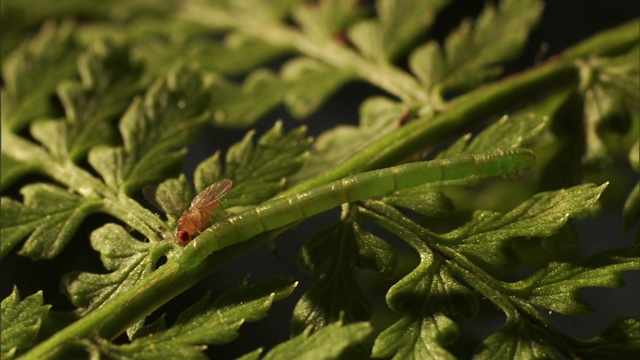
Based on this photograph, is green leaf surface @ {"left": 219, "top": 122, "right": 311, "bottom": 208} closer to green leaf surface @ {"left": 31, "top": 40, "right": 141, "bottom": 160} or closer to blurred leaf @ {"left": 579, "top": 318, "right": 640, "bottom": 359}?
green leaf surface @ {"left": 31, "top": 40, "right": 141, "bottom": 160}

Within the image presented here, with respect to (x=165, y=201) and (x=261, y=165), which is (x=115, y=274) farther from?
(x=261, y=165)

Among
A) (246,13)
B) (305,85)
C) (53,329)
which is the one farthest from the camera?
(246,13)

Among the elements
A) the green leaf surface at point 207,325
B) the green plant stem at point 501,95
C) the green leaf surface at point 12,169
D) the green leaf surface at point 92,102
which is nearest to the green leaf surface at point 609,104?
the green plant stem at point 501,95

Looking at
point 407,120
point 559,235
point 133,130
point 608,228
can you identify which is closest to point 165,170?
point 133,130

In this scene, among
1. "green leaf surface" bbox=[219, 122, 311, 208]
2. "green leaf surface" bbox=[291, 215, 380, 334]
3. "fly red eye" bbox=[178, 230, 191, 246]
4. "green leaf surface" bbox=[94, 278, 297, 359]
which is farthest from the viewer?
"green leaf surface" bbox=[219, 122, 311, 208]

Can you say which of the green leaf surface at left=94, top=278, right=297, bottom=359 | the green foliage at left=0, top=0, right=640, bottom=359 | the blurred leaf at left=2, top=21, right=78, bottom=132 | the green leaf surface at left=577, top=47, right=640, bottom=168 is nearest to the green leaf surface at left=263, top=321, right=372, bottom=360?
the green foliage at left=0, top=0, right=640, bottom=359

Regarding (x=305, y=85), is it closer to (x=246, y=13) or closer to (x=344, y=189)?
(x=246, y=13)
